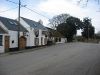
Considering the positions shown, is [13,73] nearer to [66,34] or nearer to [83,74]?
[83,74]

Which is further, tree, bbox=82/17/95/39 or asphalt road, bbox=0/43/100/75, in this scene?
tree, bbox=82/17/95/39

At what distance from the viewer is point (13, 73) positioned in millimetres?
13180

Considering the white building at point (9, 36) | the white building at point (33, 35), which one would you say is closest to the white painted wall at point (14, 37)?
the white building at point (9, 36)

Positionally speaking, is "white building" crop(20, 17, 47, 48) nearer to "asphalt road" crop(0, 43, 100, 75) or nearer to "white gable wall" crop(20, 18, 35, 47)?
"white gable wall" crop(20, 18, 35, 47)

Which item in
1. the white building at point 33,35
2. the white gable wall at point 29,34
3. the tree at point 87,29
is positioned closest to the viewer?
the white gable wall at point 29,34

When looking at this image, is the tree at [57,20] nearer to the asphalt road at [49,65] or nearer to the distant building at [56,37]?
the distant building at [56,37]

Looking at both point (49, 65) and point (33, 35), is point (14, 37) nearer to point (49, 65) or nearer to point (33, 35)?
point (33, 35)

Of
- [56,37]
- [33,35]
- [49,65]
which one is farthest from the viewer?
[56,37]

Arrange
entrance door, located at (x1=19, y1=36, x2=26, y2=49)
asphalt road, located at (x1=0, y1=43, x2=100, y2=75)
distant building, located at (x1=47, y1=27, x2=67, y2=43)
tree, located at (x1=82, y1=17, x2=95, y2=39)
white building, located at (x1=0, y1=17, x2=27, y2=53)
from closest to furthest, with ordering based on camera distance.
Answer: asphalt road, located at (x1=0, y1=43, x2=100, y2=75)
white building, located at (x1=0, y1=17, x2=27, y2=53)
entrance door, located at (x1=19, y1=36, x2=26, y2=49)
distant building, located at (x1=47, y1=27, x2=67, y2=43)
tree, located at (x1=82, y1=17, x2=95, y2=39)

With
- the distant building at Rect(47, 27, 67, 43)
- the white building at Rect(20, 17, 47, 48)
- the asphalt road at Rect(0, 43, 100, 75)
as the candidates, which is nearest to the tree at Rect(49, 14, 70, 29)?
the distant building at Rect(47, 27, 67, 43)

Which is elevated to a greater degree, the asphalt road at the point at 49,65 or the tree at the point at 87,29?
the tree at the point at 87,29

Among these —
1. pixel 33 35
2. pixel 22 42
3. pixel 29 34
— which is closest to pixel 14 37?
pixel 22 42

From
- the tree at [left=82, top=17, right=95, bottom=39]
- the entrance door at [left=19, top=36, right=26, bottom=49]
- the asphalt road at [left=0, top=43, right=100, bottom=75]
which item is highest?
the tree at [left=82, top=17, right=95, bottom=39]

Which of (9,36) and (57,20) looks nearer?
(9,36)
